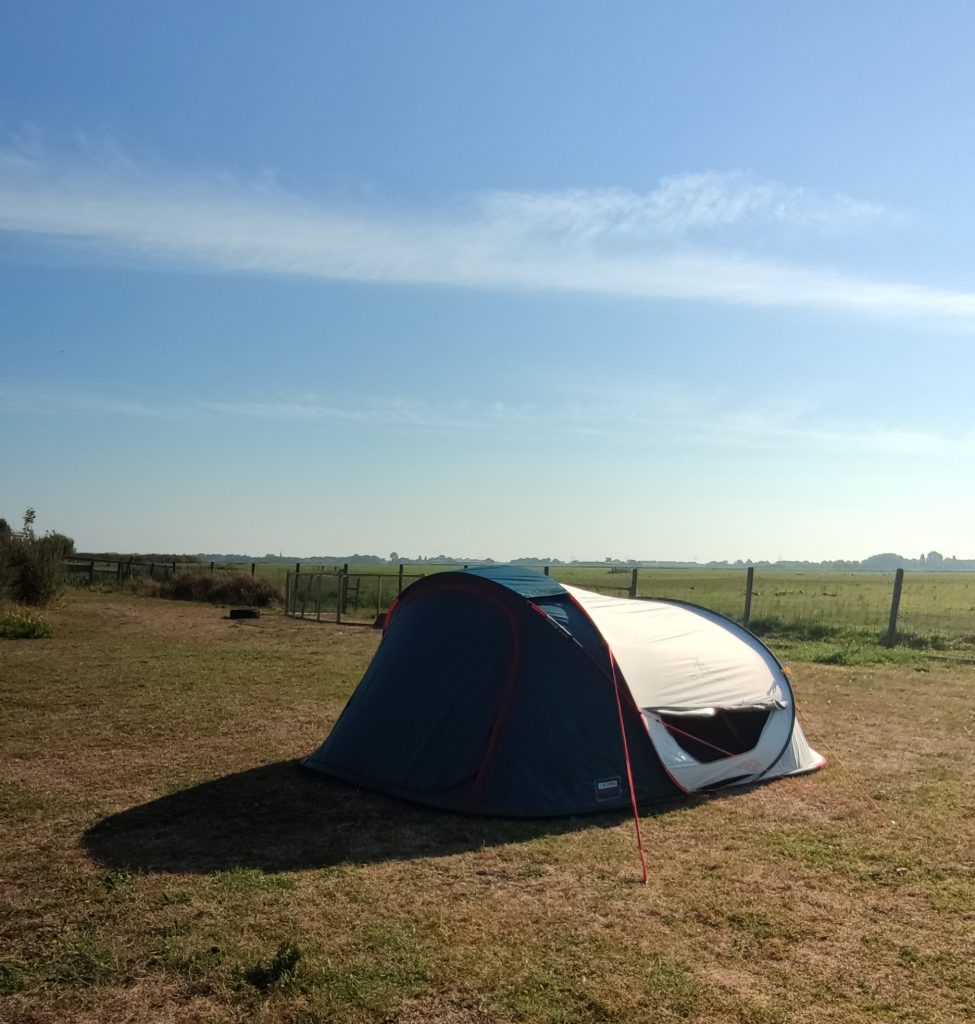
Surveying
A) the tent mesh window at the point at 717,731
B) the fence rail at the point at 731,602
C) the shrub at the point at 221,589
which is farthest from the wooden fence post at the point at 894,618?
the shrub at the point at 221,589

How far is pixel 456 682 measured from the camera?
713cm

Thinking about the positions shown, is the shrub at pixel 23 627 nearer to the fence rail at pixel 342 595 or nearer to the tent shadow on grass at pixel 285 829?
the fence rail at pixel 342 595

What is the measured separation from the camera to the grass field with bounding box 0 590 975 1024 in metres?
3.90

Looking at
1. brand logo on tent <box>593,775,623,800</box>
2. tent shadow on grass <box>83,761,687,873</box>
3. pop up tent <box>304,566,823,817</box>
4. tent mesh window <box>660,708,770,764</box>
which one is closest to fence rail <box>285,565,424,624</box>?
pop up tent <box>304,566,823,817</box>

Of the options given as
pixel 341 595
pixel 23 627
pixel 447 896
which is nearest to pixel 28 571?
pixel 23 627

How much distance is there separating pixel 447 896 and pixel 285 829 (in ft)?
5.28

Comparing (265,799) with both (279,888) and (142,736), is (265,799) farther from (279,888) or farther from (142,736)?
(142,736)

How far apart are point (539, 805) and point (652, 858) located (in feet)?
3.36

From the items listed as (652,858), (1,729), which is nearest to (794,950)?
(652,858)

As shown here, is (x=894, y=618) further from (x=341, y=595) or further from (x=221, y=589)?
(x=221, y=589)

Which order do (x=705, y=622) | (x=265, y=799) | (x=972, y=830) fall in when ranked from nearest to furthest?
(x=972, y=830)
(x=265, y=799)
(x=705, y=622)

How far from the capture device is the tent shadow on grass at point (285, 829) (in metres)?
5.60

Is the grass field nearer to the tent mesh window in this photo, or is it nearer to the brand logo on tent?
the brand logo on tent

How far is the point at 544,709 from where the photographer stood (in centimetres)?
681
